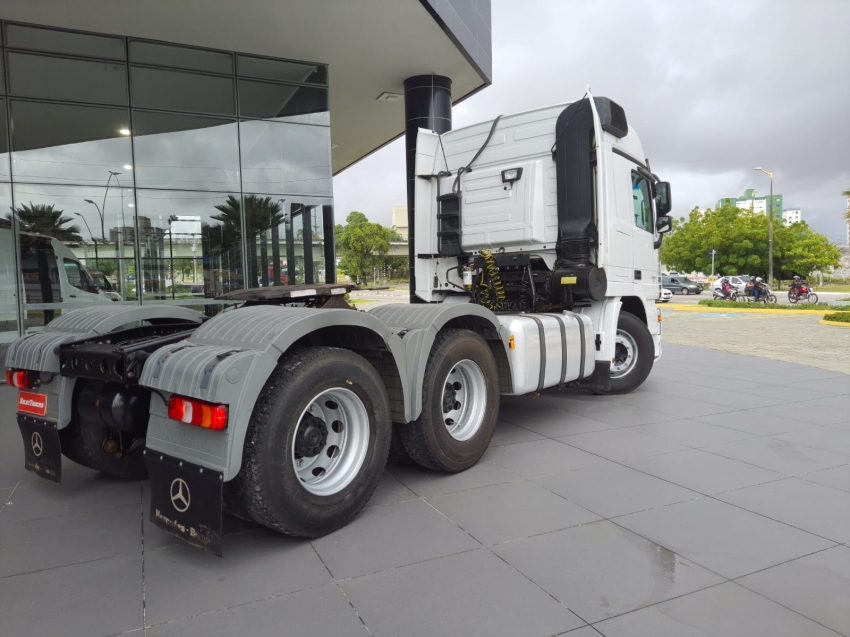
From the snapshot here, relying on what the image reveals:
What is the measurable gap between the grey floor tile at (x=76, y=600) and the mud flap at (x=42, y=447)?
2.97ft

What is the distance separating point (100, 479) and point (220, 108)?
8850mm

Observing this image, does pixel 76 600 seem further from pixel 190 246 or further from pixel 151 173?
pixel 151 173

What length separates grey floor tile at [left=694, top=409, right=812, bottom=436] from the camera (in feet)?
18.1

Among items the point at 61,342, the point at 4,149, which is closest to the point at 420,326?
the point at 61,342

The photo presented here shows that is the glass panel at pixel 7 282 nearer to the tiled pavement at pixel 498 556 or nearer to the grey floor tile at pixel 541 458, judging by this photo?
the tiled pavement at pixel 498 556

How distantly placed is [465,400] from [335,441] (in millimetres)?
1400

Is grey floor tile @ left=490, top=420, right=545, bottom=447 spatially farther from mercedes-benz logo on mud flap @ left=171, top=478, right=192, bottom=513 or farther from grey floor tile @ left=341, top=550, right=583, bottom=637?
mercedes-benz logo on mud flap @ left=171, top=478, right=192, bottom=513

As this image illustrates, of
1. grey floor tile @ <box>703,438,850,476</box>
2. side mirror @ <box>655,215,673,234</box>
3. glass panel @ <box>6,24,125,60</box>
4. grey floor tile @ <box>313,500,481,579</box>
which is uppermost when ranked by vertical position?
glass panel @ <box>6,24,125,60</box>

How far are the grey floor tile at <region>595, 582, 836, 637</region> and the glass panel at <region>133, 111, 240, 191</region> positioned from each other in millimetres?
10637

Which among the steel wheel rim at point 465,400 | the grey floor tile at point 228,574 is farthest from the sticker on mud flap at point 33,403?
the steel wheel rim at point 465,400

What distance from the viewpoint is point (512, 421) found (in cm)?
601

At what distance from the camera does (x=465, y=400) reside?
455 cm

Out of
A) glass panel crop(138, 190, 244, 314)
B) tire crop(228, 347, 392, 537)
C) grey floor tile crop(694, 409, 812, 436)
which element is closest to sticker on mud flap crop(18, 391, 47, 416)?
tire crop(228, 347, 392, 537)

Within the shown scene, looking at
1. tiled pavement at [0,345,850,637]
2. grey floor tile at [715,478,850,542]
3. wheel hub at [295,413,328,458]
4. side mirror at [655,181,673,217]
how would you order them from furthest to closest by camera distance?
side mirror at [655,181,673,217], grey floor tile at [715,478,850,542], wheel hub at [295,413,328,458], tiled pavement at [0,345,850,637]
